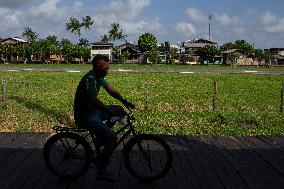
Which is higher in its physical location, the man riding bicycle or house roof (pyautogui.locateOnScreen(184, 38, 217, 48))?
house roof (pyautogui.locateOnScreen(184, 38, 217, 48))

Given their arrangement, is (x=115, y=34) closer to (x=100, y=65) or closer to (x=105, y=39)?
(x=105, y=39)

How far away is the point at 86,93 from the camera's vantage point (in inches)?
242

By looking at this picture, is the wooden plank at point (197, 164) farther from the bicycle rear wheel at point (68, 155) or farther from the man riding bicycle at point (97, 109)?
the bicycle rear wheel at point (68, 155)

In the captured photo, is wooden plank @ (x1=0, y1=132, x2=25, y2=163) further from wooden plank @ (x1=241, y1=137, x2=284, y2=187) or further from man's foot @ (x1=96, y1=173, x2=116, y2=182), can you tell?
wooden plank @ (x1=241, y1=137, x2=284, y2=187)

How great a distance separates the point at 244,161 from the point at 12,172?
4218 mm

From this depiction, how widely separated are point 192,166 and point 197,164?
0.66 ft

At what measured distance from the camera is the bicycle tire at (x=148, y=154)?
21.1 ft

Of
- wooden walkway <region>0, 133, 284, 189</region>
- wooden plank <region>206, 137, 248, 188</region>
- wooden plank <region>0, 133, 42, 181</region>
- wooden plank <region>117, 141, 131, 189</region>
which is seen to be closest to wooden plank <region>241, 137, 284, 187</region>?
wooden walkway <region>0, 133, 284, 189</region>

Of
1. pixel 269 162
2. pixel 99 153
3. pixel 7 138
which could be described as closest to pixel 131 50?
pixel 7 138

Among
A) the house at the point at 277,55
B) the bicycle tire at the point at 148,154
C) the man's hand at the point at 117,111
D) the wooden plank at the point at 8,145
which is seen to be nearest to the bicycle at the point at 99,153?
the bicycle tire at the point at 148,154

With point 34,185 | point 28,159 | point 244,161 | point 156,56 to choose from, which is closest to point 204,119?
point 244,161

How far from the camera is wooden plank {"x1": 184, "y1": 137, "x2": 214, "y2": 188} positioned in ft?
21.9

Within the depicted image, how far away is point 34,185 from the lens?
644cm

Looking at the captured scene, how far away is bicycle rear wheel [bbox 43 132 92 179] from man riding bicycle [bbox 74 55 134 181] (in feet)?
1.11
